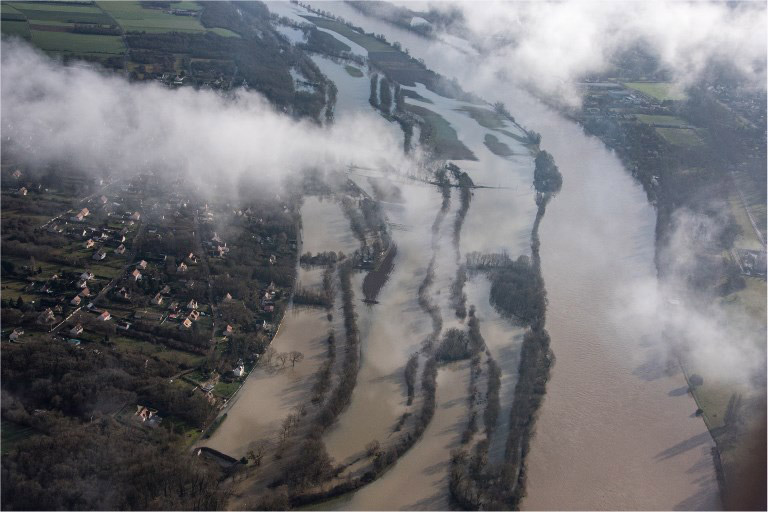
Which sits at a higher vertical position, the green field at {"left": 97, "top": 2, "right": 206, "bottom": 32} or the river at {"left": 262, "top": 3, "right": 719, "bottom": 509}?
the green field at {"left": 97, "top": 2, "right": 206, "bottom": 32}

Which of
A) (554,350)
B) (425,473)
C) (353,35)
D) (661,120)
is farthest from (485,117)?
(425,473)

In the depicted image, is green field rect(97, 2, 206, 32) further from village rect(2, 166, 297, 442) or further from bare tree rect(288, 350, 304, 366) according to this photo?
bare tree rect(288, 350, 304, 366)

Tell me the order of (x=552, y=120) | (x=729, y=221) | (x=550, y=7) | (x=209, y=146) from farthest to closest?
A: (x=550, y=7), (x=552, y=120), (x=209, y=146), (x=729, y=221)

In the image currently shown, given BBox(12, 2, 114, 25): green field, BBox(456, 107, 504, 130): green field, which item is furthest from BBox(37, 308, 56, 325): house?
BBox(12, 2, 114, 25): green field

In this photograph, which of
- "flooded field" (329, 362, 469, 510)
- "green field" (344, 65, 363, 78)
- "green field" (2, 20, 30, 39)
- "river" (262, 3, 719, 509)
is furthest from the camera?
"green field" (344, 65, 363, 78)

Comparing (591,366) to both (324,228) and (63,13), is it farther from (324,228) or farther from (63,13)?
(63,13)

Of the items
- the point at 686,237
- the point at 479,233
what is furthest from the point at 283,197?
the point at 686,237

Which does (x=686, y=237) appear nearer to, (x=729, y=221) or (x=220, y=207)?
(x=729, y=221)
